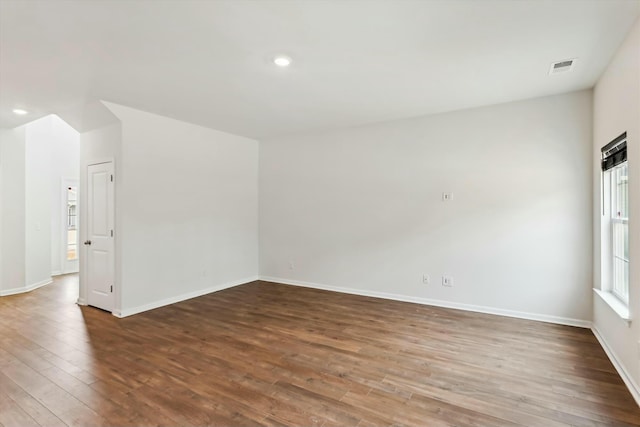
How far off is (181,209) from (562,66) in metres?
4.90

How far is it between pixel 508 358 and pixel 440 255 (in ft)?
5.55

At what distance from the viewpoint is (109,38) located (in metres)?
2.37

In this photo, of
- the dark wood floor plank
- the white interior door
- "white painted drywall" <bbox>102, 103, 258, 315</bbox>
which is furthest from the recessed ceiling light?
the dark wood floor plank

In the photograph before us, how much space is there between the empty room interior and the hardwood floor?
0.08 ft

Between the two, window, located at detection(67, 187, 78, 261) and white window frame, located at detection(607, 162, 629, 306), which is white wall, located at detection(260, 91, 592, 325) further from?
window, located at detection(67, 187, 78, 261)

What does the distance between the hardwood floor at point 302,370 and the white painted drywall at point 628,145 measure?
0.68 ft

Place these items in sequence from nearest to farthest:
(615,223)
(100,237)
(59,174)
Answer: (615,223) < (100,237) < (59,174)

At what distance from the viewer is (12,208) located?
5211mm

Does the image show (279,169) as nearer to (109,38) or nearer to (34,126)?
(109,38)

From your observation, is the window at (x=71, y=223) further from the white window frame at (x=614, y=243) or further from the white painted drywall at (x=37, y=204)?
the white window frame at (x=614, y=243)

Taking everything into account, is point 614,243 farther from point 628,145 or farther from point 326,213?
point 326,213

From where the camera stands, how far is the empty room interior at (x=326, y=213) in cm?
219

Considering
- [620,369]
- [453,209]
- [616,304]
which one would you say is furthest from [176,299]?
[616,304]

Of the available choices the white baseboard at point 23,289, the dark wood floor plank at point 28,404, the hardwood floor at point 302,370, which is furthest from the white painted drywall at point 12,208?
the dark wood floor plank at point 28,404
